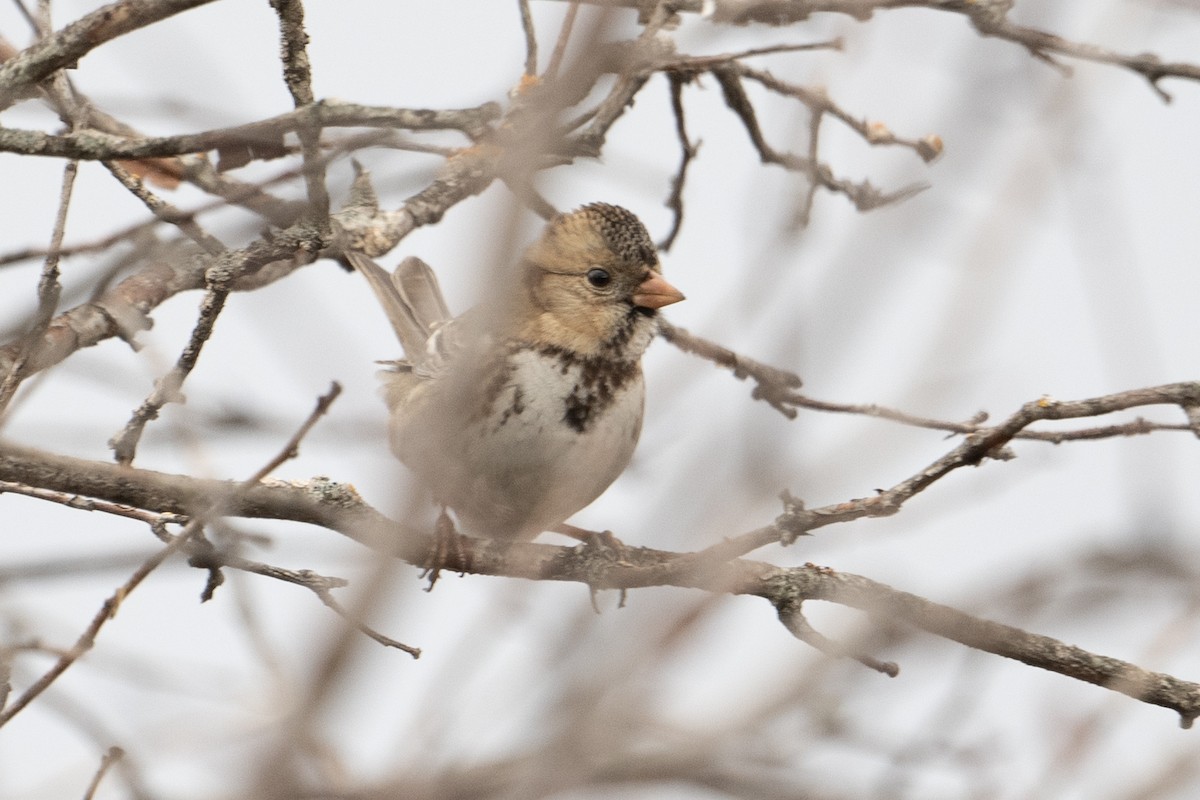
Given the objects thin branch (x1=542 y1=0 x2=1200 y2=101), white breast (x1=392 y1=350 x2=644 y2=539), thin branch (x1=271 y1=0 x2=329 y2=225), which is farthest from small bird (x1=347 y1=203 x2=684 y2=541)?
thin branch (x1=271 y1=0 x2=329 y2=225)

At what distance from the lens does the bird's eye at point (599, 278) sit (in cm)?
552

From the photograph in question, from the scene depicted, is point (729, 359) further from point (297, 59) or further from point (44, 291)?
point (44, 291)

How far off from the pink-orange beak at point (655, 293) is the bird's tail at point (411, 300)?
84cm

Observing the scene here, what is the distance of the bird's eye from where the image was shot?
5.52m

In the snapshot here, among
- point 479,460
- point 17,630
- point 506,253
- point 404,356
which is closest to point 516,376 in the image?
point 479,460

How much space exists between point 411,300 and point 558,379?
4.29ft

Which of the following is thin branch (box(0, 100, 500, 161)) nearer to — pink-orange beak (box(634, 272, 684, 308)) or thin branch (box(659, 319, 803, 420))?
thin branch (box(659, 319, 803, 420))

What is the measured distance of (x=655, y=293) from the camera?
213 inches

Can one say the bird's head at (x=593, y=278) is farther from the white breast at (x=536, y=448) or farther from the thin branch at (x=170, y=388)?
the thin branch at (x=170, y=388)

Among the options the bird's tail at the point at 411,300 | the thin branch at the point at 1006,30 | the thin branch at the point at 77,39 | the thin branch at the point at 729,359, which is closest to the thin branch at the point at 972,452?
the thin branch at the point at 729,359

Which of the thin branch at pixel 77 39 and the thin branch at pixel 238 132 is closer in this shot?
the thin branch at pixel 238 132

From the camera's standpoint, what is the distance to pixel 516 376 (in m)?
5.04

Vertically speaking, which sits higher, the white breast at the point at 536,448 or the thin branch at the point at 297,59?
the white breast at the point at 536,448

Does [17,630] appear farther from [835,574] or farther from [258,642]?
[835,574]
